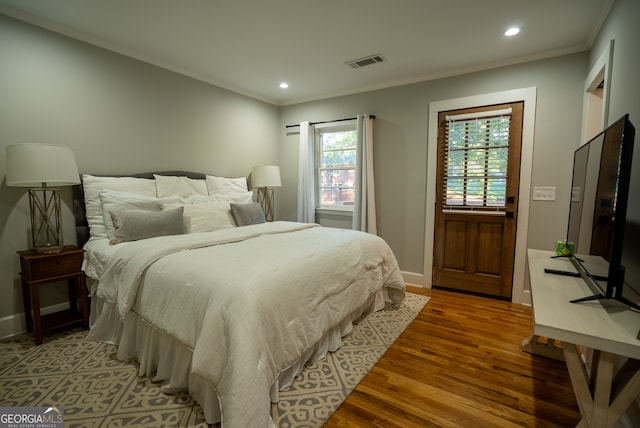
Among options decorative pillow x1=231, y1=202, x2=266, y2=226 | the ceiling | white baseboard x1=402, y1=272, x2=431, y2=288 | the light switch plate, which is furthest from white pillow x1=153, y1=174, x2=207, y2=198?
the light switch plate

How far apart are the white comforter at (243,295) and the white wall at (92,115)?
1.00m

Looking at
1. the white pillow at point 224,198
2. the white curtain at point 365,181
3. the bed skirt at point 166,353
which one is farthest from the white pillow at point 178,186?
the white curtain at point 365,181

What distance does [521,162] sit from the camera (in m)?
3.00

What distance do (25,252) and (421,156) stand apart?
384 cm

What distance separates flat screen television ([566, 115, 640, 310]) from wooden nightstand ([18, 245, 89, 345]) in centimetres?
323

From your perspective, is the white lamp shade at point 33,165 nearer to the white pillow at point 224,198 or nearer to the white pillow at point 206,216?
the white pillow at point 206,216

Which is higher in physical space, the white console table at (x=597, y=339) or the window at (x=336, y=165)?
the window at (x=336, y=165)

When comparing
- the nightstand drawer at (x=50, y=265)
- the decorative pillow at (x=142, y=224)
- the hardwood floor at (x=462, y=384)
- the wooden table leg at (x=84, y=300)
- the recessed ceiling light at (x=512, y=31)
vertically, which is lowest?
the hardwood floor at (x=462, y=384)

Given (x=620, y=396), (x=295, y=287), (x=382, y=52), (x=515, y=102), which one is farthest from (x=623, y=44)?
(x=295, y=287)

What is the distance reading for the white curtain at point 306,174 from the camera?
14.1ft

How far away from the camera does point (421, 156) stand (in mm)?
3543

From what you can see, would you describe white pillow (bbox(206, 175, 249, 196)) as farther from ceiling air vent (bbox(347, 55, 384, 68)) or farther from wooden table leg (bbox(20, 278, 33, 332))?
ceiling air vent (bbox(347, 55, 384, 68))

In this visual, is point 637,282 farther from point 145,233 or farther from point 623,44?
point 145,233

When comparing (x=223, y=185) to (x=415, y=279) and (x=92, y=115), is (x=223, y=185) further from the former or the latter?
(x=415, y=279)
